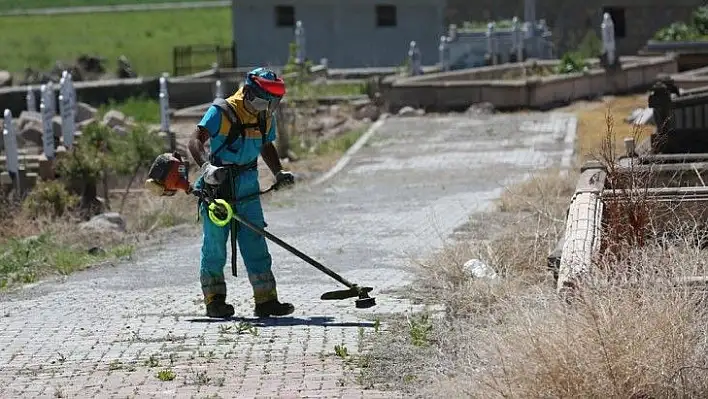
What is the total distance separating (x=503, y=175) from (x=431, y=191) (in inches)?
57.6

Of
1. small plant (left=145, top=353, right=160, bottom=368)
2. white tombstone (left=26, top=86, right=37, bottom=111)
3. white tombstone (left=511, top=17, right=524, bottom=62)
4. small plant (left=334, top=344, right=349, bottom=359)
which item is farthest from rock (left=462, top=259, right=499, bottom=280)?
white tombstone (left=511, top=17, right=524, bottom=62)

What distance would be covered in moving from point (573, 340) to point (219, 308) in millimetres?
3942

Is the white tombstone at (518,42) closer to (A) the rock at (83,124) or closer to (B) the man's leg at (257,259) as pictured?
(A) the rock at (83,124)

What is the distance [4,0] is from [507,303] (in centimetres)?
7718

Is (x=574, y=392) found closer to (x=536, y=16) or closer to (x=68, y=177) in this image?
(x=68, y=177)

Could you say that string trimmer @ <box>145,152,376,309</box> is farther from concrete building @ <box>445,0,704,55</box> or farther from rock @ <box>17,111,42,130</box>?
concrete building @ <box>445,0,704,55</box>

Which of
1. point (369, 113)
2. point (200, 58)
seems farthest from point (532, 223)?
point (200, 58)

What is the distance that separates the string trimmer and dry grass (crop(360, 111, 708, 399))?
0.64 m

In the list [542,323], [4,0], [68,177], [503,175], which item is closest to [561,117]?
[503,175]

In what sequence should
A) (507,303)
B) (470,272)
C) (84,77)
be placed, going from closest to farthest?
(507,303) → (470,272) → (84,77)

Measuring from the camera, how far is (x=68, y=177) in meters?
21.2

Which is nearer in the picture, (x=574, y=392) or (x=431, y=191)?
(x=574, y=392)

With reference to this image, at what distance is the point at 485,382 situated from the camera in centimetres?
789

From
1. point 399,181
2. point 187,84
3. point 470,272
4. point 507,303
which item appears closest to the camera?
point 507,303
